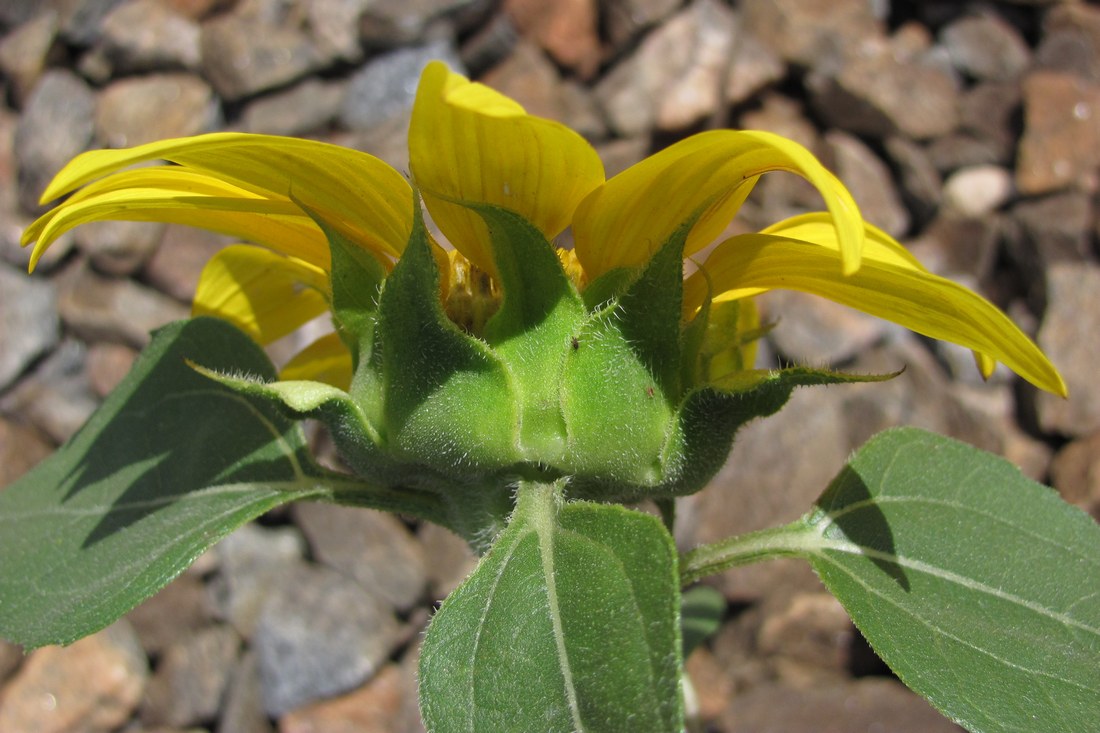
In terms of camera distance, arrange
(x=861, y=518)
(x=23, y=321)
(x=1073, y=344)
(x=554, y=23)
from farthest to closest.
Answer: (x=554, y=23)
(x=23, y=321)
(x=1073, y=344)
(x=861, y=518)

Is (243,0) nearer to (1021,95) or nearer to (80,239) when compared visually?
(80,239)

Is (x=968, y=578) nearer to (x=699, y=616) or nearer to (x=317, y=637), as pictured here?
(x=699, y=616)

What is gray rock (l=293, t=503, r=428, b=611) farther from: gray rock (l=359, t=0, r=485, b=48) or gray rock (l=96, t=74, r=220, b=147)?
gray rock (l=359, t=0, r=485, b=48)

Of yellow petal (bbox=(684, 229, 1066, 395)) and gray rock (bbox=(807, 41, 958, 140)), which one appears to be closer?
yellow petal (bbox=(684, 229, 1066, 395))

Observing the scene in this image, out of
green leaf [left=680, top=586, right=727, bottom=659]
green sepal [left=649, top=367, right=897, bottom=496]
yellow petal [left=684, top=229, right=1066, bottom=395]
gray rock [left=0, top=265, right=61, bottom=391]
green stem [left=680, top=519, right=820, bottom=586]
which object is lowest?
gray rock [left=0, top=265, right=61, bottom=391]

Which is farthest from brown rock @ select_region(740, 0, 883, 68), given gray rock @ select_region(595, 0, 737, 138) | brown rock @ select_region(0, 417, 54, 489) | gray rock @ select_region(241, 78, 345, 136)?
brown rock @ select_region(0, 417, 54, 489)

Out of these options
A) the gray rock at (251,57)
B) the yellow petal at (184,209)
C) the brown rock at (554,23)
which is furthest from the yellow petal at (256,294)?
the brown rock at (554,23)

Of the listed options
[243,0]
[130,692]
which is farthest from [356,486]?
[243,0]

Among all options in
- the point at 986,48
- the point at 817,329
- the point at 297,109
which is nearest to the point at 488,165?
the point at 817,329
